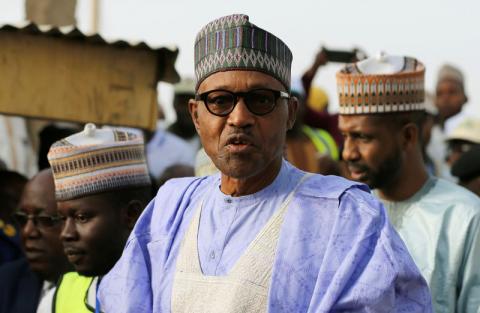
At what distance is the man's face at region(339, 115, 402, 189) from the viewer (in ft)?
16.6

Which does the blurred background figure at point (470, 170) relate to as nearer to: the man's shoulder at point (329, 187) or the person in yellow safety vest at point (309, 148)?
the person in yellow safety vest at point (309, 148)

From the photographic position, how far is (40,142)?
29.0ft

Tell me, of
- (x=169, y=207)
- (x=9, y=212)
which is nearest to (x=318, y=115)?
(x=9, y=212)

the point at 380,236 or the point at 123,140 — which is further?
the point at 123,140

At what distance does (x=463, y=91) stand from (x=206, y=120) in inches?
304

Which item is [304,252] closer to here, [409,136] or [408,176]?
[408,176]

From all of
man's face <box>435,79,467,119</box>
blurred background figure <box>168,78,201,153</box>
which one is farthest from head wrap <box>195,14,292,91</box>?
man's face <box>435,79,467,119</box>

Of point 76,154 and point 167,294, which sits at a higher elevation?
point 76,154

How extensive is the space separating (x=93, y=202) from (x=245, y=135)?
174 centimetres

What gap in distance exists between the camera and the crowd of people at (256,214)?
323 cm

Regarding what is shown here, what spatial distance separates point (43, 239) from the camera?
5.68m

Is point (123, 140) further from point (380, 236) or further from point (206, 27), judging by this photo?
point (380, 236)

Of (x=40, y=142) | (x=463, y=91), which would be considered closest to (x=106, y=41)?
(x=40, y=142)

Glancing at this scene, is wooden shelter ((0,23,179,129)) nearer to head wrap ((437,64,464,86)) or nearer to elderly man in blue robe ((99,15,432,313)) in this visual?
elderly man in blue robe ((99,15,432,313))
